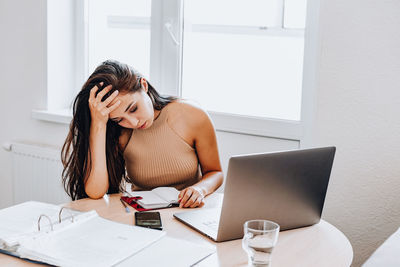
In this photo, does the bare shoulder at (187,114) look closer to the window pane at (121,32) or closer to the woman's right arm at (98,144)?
the woman's right arm at (98,144)

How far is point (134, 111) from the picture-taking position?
1.69 metres

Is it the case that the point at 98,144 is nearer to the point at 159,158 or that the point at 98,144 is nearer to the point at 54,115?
the point at 159,158

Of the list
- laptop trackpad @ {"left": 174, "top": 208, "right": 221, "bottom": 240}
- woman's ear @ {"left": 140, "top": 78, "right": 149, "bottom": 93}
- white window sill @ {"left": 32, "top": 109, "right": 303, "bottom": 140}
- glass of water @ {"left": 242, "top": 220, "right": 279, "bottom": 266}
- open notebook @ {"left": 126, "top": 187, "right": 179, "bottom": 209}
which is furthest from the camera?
white window sill @ {"left": 32, "top": 109, "right": 303, "bottom": 140}

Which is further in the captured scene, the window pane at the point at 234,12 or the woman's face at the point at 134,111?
the window pane at the point at 234,12

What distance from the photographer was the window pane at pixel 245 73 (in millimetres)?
2158

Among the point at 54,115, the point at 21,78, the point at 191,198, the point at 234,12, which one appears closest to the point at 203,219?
the point at 191,198

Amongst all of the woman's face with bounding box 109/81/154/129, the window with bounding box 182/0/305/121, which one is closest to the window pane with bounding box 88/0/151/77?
the window with bounding box 182/0/305/121

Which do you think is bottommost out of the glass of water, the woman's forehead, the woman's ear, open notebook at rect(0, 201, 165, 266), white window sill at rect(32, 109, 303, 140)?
open notebook at rect(0, 201, 165, 266)

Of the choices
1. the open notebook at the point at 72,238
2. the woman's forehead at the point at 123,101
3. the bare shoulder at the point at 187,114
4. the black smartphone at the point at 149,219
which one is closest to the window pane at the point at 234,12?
the bare shoulder at the point at 187,114

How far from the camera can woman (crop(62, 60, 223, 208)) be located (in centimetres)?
166

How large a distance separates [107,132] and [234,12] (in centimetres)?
88

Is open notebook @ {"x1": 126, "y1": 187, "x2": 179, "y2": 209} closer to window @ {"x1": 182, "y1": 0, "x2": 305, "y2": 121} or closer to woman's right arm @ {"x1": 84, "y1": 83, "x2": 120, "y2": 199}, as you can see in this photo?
woman's right arm @ {"x1": 84, "y1": 83, "x2": 120, "y2": 199}

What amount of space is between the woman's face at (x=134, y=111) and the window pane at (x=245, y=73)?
67cm

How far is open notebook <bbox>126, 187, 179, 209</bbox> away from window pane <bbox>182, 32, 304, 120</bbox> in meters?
0.81
